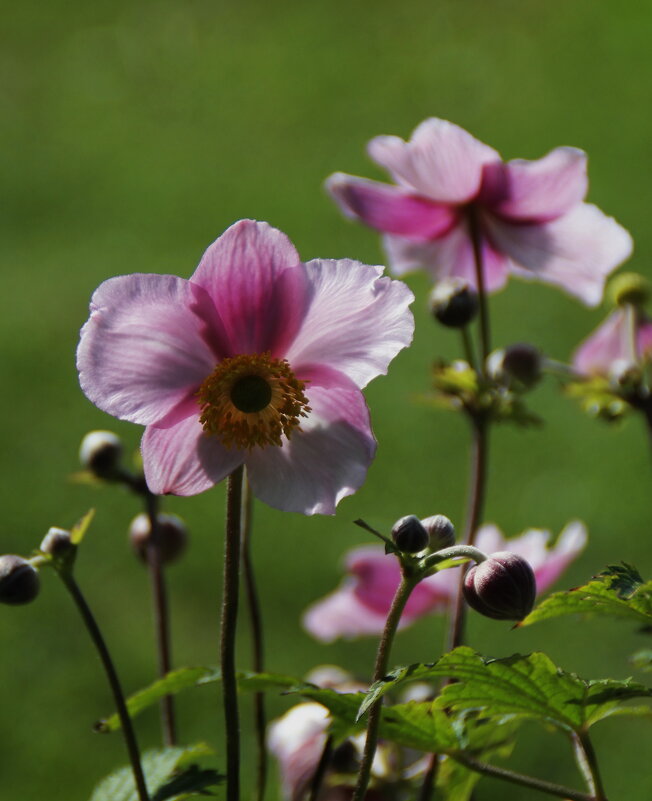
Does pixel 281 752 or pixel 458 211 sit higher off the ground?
pixel 458 211

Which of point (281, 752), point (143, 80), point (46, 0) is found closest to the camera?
A: point (281, 752)

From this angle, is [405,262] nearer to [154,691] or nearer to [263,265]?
[263,265]

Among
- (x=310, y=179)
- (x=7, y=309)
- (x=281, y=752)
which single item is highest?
(x=310, y=179)

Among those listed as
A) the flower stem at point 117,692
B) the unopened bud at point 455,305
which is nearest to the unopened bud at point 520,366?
the unopened bud at point 455,305

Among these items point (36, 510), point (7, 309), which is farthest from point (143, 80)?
point (36, 510)

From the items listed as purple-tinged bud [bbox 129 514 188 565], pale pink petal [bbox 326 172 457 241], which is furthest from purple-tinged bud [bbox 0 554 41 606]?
pale pink petal [bbox 326 172 457 241]
